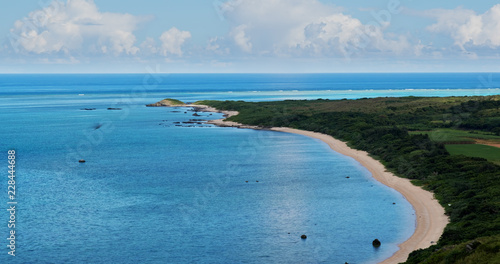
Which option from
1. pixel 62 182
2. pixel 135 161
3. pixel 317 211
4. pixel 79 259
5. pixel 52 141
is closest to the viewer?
pixel 79 259

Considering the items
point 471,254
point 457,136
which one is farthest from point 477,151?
point 471,254

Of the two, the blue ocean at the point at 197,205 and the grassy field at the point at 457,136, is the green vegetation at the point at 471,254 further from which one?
the grassy field at the point at 457,136

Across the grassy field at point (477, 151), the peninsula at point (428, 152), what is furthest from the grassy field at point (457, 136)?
the grassy field at point (477, 151)

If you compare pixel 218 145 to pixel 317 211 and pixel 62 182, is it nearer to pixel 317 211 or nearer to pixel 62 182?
pixel 62 182

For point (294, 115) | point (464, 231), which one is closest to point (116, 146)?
point (294, 115)

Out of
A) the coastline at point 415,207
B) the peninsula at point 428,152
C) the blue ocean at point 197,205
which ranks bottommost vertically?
the blue ocean at point 197,205

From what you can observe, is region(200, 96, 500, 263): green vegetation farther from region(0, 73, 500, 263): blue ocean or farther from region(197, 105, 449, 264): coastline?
region(0, 73, 500, 263): blue ocean
